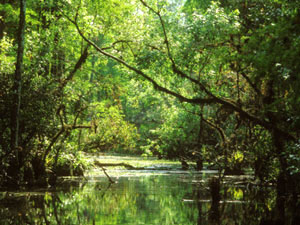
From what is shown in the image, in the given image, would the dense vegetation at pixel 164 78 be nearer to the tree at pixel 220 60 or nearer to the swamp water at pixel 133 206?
the tree at pixel 220 60

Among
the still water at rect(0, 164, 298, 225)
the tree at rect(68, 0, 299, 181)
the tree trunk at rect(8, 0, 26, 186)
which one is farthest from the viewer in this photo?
the tree trunk at rect(8, 0, 26, 186)

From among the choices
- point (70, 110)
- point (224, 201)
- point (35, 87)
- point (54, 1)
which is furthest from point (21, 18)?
point (224, 201)

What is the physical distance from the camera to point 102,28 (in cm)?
2489

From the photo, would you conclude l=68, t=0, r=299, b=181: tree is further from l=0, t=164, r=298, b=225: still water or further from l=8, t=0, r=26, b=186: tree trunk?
l=8, t=0, r=26, b=186: tree trunk

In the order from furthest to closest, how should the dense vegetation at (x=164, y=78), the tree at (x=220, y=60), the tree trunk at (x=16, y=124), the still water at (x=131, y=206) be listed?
the tree trunk at (x=16, y=124)
the tree at (x=220, y=60)
the still water at (x=131, y=206)
the dense vegetation at (x=164, y=78)

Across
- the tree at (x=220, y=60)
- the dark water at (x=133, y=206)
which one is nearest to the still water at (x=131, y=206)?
the dark water at (x=133, y=206)

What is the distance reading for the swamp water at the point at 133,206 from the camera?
1094 centimetres

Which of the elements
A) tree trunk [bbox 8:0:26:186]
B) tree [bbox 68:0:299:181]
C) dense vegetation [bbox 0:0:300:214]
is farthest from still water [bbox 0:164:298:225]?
tree [bbox 68:0:299:181]

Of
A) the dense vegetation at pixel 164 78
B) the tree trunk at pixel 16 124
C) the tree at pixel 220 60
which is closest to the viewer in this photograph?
the dense vegetation at pixel 164 78

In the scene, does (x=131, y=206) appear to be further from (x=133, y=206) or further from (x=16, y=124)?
(x=16, y=124)

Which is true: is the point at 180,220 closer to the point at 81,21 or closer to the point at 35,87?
the point at 35,87

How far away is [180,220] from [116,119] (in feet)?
39.2

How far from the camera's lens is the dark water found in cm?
1095

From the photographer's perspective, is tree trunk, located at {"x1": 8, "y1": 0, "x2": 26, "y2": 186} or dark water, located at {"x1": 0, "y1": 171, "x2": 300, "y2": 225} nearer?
dark water, located at {"x1": 0, "y1": 171, "x2": 300, "y2": 225}
